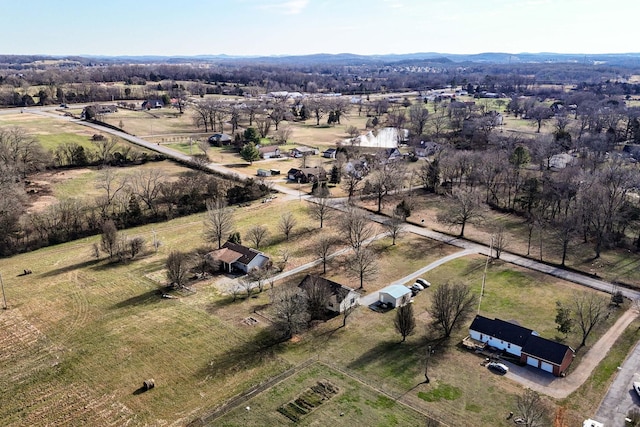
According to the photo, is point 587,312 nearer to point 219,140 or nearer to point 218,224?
point 218,224

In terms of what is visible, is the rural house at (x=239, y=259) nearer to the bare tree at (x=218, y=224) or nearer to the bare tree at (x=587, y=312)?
the bare tree at (x=218, y=224)

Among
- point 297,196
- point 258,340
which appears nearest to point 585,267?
point 258,340

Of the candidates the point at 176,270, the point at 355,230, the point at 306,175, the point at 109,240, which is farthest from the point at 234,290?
the point at 306,175

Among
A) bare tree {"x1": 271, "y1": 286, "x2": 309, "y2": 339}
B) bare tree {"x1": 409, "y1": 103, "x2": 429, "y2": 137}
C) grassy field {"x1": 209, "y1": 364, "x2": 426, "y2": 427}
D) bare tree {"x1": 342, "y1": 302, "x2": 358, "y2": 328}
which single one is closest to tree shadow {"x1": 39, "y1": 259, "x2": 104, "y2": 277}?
bare tree {"x1": 271, "y1": 286, "x2": 309, "y2": 339}

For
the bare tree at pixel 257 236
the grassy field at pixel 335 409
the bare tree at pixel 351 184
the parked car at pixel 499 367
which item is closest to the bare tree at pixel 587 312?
the parked car at pixel 499 367

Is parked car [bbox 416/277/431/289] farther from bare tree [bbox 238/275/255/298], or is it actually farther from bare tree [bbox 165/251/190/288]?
bare tree [bbox 165/251/190/288]

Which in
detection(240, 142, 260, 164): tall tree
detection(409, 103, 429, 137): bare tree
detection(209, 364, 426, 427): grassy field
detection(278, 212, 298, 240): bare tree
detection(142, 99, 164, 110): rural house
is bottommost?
detection(209, 364, 426, 427): grassy field

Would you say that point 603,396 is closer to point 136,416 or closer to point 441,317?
point 441,317
